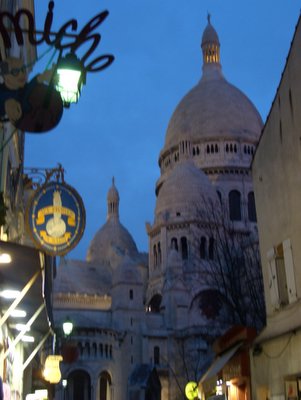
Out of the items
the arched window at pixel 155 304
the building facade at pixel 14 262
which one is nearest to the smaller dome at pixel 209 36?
the arched window at pixel 155 304

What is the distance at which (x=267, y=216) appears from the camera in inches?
642

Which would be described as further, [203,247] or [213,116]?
[213,116]

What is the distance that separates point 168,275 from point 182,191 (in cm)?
1359

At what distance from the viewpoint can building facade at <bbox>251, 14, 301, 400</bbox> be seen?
1350 centimetres

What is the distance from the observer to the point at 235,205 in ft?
285

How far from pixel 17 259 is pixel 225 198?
75.5 meters

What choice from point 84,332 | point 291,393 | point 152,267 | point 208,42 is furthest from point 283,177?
point 208,42

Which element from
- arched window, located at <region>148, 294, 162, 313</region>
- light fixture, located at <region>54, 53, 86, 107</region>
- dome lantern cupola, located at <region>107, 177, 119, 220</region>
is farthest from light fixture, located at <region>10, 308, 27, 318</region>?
dome lantern cupola, located at <region>107, 177, 119, 220</region>

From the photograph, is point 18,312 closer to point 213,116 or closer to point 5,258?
point 5,258

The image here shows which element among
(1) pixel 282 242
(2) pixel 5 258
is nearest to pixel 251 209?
(1) pixel 282 242

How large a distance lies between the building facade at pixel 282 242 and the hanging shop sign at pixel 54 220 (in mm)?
4970

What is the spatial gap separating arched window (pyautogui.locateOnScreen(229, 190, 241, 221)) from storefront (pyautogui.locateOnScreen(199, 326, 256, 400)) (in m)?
66.1

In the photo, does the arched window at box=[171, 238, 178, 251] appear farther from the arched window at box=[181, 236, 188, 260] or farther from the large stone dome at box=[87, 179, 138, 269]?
the large stone dome at box=[87, 179, 138, 269]

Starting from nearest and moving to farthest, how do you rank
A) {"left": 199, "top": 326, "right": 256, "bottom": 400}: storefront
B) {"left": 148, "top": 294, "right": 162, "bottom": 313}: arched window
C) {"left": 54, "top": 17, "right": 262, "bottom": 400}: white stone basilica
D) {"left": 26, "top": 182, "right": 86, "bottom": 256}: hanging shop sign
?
{"left": 26, "top": 182, "right": 86, "bottom": 256}: hanging shop sign → {"left": 199, "top": 326, "right": 256, "bottom": 400}: storefront → {"left": 54, "top": 17, "right": 262, "bottom": 400}: white stone basilica → {"left": 148, "top": 294, "right": 162, "bottom": 313}: arched window
